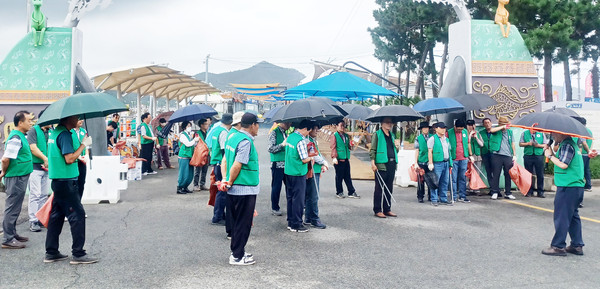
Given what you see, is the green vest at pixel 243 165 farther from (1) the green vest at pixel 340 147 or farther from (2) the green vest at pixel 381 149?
(1) the green vest at pixel 340 147

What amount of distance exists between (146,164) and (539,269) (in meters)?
10.4

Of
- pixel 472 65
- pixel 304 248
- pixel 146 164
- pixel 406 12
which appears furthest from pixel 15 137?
pixel 406 12

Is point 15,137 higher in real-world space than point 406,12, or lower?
lower

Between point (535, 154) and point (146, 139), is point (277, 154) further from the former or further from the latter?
point (146, 139)

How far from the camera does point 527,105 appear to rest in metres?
10.8

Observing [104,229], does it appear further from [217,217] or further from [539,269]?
[539,269]

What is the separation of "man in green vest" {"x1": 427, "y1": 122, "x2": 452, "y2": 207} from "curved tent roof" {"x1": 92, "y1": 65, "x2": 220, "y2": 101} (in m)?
7.19

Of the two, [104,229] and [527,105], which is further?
[527,105]

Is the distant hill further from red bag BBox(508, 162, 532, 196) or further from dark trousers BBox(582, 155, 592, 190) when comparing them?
red bag BBox(508, 162, 532, 196)

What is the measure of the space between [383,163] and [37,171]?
16.3 ft

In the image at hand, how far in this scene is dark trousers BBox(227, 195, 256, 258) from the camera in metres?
5.00

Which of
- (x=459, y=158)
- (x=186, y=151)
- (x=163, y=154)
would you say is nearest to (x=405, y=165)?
(x=459, y=158)

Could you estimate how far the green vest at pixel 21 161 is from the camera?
19.0 ft

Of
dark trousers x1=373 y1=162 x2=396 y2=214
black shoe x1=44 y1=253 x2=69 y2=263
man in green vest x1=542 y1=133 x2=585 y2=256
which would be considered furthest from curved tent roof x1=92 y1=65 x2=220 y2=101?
man in green vest x1=542 y1=133 x2=585 y2=256
